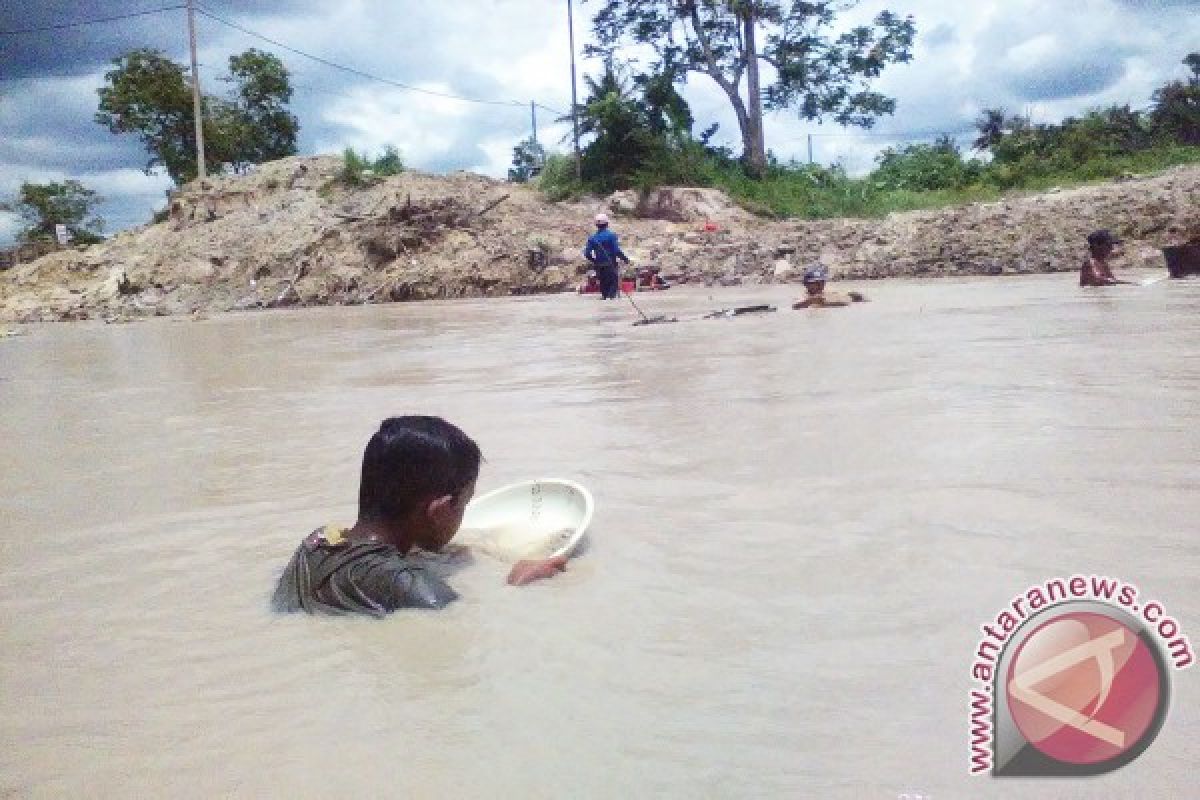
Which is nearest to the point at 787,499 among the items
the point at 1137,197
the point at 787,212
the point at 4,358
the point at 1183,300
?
the point at 1183,300

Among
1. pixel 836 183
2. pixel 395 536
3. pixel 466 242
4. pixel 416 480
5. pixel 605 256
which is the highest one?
pixel 836 183

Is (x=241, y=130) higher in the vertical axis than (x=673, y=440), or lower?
higher

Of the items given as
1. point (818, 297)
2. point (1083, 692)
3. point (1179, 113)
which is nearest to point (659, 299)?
point (818, 297)

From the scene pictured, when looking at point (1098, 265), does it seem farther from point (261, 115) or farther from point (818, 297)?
point (261, 115)

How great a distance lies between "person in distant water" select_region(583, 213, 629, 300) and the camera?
1426 centimetres

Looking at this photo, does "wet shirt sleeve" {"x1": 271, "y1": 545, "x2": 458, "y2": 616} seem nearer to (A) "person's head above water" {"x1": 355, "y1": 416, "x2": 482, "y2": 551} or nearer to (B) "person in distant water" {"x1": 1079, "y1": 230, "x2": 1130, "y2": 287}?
(A) "person's head above water" {"x1": 355, "y1": 416, "x2": 482, "y2": 551}

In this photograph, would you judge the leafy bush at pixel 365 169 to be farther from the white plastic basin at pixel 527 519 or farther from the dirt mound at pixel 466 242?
the white plastic basin at pixel 527 519

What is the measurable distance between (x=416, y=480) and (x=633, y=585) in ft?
2.17

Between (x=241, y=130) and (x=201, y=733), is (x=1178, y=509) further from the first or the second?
(x=241, y=130)

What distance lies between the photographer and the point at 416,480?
2750mm

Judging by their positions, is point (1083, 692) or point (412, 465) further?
point (412, 465)

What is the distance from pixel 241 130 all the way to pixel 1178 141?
1007 inches

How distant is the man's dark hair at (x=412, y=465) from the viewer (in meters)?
2.73

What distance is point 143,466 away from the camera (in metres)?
4.56
